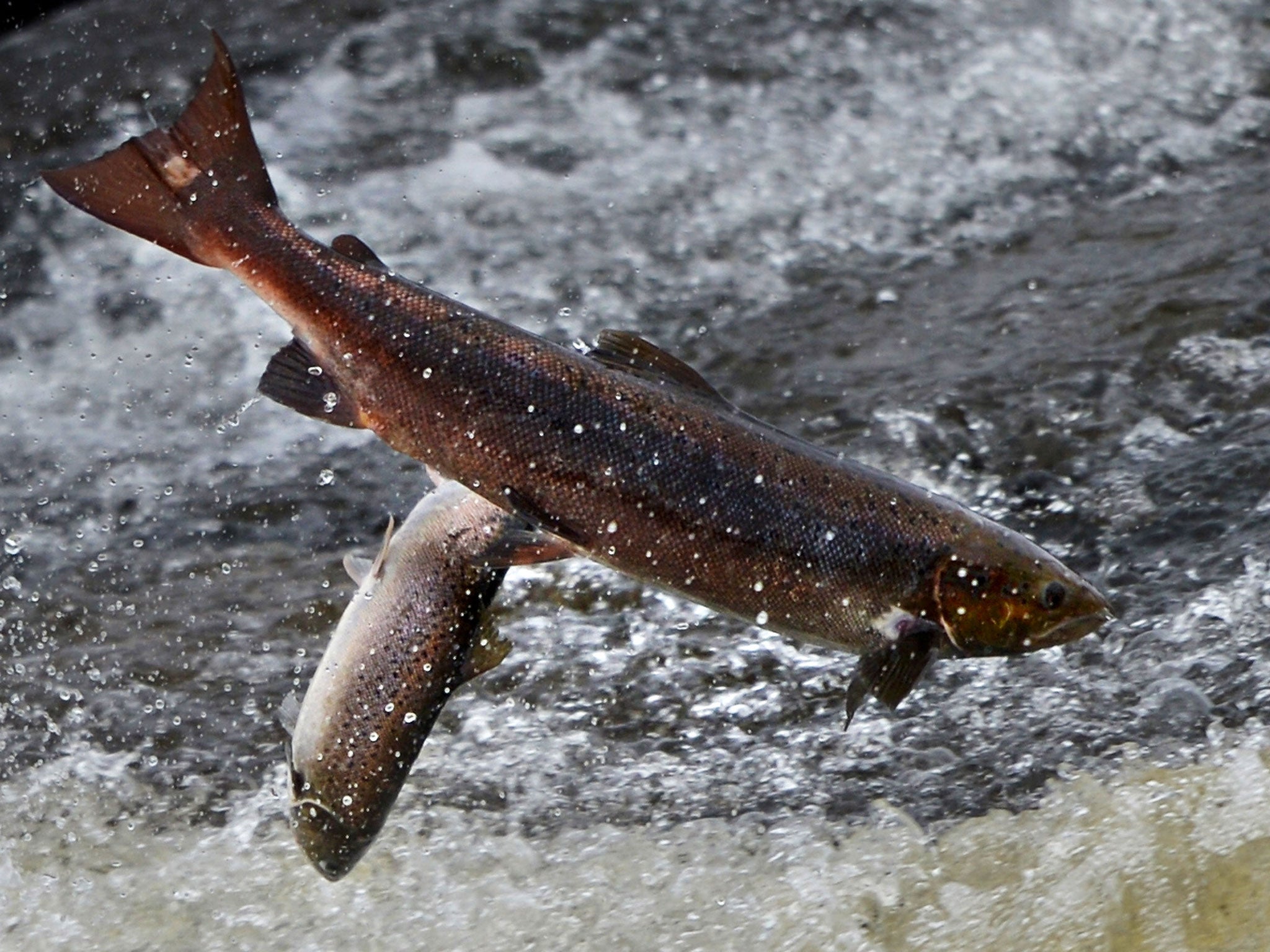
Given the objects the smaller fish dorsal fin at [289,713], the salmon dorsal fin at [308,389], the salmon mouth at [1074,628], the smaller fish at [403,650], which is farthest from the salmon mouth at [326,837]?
the salmon mouth at [1074,628]

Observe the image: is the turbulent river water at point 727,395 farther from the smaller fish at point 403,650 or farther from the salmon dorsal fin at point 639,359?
the salmon dorsal fin at point 639,359

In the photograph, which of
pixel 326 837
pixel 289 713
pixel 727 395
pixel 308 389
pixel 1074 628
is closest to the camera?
pixel 308 389

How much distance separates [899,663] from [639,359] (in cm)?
68

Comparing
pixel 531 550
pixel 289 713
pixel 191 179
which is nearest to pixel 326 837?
pixel 289 713

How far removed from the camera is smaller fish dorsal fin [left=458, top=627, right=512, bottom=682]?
9.65 ft

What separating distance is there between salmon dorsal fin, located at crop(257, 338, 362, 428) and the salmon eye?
4.00ft

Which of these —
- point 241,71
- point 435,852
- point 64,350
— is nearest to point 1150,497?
point 435,852

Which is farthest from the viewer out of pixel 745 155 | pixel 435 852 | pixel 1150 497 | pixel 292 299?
pixel 745 155

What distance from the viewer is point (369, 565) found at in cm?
312

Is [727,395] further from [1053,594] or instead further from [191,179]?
[191,179]

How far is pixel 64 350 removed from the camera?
583cm

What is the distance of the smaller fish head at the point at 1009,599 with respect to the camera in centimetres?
279

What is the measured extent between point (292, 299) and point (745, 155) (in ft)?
14.1

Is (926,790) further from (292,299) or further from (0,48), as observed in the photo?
(0,48)
